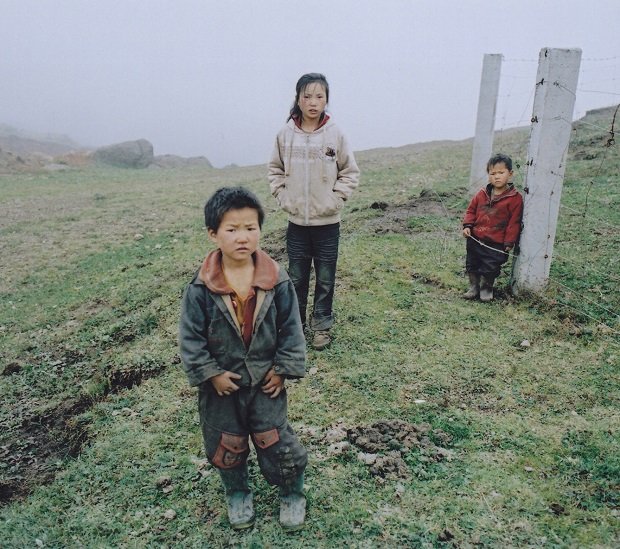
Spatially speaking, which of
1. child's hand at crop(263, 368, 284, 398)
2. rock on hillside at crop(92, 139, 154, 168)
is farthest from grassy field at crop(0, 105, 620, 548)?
rock on hillside at crop(92, 139, 154, 168)

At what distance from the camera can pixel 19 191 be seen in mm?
14656

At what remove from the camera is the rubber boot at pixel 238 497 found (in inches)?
106

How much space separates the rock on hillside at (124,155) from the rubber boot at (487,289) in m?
22.0

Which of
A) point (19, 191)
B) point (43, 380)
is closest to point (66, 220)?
point (19, 191)

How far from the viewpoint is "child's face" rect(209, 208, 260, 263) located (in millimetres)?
2436

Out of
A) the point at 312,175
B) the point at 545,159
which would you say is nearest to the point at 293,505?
the point at 312,175

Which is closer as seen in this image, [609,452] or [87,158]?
[609,452]

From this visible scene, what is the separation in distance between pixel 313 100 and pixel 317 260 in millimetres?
1259

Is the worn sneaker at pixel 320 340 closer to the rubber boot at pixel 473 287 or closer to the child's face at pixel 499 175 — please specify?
the rubber boot at pixel 473 287

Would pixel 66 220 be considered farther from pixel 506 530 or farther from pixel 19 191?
pixel 506 530

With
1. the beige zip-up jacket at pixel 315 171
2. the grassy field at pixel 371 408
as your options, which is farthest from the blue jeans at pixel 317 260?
the grassy field at pixel 371 408

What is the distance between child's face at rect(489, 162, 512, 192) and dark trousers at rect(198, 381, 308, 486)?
3.23 meters

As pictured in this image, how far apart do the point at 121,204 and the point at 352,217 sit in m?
6.58

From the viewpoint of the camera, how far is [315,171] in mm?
4133
